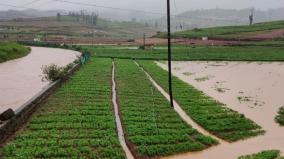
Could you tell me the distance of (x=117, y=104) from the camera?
34.7 m

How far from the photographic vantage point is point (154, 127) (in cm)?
2638

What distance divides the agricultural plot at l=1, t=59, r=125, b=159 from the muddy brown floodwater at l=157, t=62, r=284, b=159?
469 cm

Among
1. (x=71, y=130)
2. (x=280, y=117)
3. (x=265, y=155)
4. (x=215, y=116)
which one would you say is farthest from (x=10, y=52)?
(x=265, y=155)

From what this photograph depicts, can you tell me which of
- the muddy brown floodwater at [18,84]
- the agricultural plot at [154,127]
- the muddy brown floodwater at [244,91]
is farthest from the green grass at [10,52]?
the agricultural plot at [154,127]

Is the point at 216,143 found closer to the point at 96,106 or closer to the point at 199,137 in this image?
the point at 199,137

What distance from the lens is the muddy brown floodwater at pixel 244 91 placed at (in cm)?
2366

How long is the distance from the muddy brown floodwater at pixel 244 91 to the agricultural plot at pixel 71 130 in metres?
4.69

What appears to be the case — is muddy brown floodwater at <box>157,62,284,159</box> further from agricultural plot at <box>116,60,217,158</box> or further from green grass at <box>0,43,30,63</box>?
green grass at <box>0,43,30,63</box>

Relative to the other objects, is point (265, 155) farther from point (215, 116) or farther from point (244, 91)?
point (244, 91)

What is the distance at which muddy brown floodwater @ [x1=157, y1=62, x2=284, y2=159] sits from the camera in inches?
931

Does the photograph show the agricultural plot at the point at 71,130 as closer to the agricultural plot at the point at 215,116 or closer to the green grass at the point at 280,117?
the agricultural plot at the point at 215,116

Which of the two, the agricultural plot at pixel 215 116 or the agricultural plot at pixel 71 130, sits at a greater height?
the agricultural plot at pixel 71 130

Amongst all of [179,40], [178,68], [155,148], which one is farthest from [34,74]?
[179,40]

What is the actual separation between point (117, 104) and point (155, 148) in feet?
41.9
